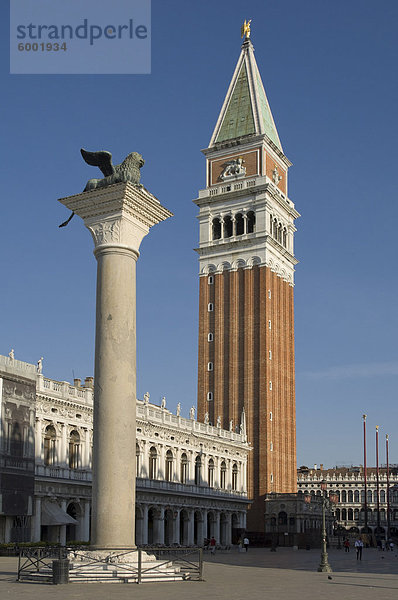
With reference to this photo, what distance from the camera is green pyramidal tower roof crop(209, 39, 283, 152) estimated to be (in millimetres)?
94562

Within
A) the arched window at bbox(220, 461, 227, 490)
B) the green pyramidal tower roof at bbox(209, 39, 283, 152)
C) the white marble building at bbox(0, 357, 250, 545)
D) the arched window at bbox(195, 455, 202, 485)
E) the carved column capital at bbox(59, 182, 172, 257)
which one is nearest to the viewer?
the carved column capital at bbox(59, 182, 172, 257)

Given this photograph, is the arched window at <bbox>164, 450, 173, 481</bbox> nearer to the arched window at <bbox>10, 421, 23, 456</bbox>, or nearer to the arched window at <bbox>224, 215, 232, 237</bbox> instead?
the arched window at <bbox>10, 421, 23, 456</bbox>

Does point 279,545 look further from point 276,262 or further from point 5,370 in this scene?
point 5,370

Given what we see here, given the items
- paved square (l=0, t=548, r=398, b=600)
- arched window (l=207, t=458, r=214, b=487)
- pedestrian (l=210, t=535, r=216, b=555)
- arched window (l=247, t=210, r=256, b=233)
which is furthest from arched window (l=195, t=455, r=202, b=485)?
paved square (l=0, t=548, r=398, b=600)

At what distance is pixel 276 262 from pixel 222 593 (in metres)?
72.8

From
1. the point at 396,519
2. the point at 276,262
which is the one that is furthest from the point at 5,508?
the point at 396,519

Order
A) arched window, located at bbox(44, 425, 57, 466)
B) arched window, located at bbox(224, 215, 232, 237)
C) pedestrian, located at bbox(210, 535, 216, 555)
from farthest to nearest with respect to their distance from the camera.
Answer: arched window, located at bbox(224, 215, 232, 237)
pedestrian, located at bbox(210, 535, 216, 555)
arched window, located at bbox(44, 425, 57, 466)

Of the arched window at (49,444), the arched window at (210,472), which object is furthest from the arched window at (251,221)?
the arched window at (49,444)

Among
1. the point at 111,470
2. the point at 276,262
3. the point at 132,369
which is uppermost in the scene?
the point at 276,262

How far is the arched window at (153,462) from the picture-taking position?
64.8 m

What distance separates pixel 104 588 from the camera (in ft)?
67.5

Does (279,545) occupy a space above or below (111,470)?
below

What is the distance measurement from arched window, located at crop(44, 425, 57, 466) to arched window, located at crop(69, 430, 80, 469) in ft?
6.94

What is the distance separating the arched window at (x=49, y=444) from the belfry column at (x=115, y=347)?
3066 centimetres
